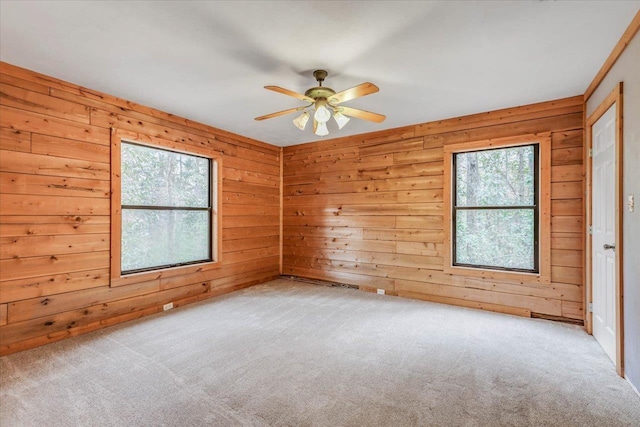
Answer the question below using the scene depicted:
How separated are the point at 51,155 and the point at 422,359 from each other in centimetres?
380

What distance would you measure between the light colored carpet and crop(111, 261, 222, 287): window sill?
0.48 metres

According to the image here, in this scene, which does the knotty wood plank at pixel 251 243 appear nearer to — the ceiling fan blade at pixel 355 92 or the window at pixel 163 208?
the window at pixel 163 208

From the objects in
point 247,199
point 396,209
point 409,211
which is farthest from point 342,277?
point 247,199

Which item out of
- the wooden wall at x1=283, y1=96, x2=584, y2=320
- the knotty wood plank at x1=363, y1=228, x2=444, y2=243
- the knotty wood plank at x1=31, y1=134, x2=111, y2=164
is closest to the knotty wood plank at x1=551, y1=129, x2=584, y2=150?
the wooden wall at x1=283, y1=96, x2=584, y2=320

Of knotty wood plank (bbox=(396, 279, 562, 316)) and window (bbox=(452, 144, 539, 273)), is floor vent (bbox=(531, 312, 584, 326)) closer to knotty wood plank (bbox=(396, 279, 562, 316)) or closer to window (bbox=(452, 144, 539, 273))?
knotty wood plank (bbox=(396, 279, 562, 316))

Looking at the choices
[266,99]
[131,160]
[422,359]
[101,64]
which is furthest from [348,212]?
[101,64]

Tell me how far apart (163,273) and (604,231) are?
459 cm

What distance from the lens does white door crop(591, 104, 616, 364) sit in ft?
8.17

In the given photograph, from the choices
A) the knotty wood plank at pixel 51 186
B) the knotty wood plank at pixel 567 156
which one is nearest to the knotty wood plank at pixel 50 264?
the knotty wood plank at pixel 51 186

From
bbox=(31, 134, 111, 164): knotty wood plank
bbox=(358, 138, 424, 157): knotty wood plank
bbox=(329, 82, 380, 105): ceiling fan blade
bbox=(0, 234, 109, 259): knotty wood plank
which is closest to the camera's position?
bbox=(329, 82, 380, 105): ceiling fan blade

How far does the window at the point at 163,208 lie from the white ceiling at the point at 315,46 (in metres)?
0.78

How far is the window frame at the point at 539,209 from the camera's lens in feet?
11.2

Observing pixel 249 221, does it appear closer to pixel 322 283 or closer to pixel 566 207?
pixel 322 283

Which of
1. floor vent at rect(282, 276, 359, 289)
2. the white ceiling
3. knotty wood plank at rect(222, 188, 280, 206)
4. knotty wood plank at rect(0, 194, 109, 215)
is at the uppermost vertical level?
the white ceiling
